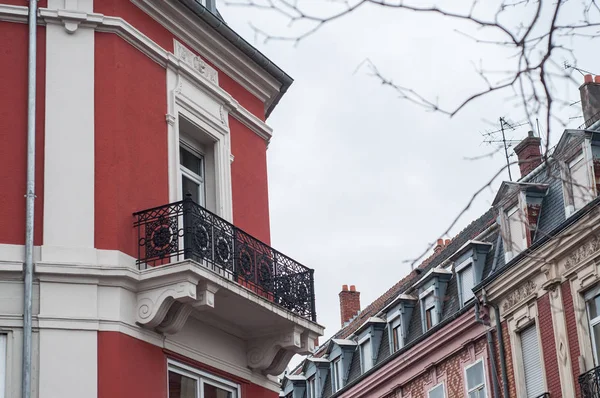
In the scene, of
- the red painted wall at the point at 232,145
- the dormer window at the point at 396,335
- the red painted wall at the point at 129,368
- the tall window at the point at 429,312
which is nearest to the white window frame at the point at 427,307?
the tall window at the point at 429,312

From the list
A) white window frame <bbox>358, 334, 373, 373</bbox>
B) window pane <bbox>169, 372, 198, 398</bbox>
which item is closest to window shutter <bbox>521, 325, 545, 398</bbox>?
→ white window frame <bbox>358, 334, 373, 373</bbox>

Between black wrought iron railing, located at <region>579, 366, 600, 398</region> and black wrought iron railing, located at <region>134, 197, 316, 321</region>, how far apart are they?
9429 millimetres

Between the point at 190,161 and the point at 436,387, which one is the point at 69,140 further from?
the point at 436,387

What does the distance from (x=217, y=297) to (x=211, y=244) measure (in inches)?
28.6

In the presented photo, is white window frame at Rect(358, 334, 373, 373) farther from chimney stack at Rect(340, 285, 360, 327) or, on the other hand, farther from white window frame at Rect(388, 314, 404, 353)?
chimney stack at Rect(340, 285, 360, 327)

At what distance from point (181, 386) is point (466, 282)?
16466 millimetres

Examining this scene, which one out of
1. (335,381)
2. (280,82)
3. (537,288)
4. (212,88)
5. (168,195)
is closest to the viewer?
(168,195)

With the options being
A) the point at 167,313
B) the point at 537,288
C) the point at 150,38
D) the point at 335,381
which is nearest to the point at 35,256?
the point at 167,313

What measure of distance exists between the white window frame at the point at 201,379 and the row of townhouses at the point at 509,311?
7.08m

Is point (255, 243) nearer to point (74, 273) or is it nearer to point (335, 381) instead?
point (74, 273)

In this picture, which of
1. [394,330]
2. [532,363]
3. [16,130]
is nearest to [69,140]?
[16,130]

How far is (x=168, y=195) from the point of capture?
16.1m

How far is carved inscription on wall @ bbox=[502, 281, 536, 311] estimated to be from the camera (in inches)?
1080

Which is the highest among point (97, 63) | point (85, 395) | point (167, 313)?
point (97, 63)
